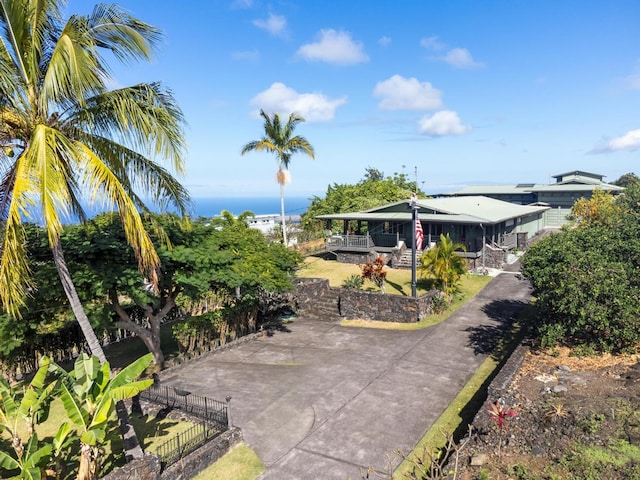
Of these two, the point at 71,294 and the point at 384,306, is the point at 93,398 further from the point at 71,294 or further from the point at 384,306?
the point at 384,306

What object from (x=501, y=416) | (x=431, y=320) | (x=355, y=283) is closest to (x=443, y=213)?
(x=355, y=283)

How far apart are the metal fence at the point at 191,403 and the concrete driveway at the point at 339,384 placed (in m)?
0.69

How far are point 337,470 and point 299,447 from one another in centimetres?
146

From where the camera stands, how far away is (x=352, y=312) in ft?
78.2

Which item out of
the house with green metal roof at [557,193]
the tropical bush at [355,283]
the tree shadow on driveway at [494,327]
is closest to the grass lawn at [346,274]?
the tropical bush at [355,283]

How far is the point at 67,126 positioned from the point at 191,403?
29.9 ft

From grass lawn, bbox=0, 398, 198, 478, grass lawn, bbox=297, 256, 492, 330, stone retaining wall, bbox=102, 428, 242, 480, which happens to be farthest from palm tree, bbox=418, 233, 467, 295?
grass lawn, bbox=0, 398, 198, 478

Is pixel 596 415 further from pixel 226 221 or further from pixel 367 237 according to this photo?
pixel 367 237

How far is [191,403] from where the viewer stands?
14.0 metres

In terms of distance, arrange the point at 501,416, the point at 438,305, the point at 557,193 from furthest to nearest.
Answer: the point at 557,193 < the point at 438,305 < the point at 501,416

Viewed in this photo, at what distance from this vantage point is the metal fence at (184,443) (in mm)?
10578

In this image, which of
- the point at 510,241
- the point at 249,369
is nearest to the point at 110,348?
the point at 249,369

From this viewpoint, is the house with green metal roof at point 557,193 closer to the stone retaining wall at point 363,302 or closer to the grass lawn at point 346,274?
the grass lawn at point 346,274

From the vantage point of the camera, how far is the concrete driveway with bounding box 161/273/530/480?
37.2 ft
